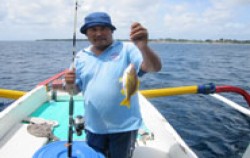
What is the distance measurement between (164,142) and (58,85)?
3.33 metres

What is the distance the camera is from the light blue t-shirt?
314cm

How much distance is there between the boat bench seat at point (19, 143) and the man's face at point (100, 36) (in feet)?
7.00

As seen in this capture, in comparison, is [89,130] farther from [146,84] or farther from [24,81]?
[24,81]

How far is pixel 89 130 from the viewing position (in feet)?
11.4

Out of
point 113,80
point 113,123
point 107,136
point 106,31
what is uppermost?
point 106,31

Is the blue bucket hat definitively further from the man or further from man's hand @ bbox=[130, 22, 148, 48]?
man's hand @ bbox=[130, 22, 148, 48]

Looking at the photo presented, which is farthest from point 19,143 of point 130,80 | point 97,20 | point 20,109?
point 130,80

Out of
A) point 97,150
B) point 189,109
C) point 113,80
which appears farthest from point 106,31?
point 189,109

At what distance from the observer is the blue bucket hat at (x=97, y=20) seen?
315cm

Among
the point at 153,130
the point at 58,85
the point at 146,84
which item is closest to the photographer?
the point at 153,130

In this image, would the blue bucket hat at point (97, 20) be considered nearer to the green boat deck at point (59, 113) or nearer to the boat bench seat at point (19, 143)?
the boat bench seat at point (19, 143)

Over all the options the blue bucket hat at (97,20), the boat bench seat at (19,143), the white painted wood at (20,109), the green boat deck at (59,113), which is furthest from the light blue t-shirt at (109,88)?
the white painted wood at (20,109)

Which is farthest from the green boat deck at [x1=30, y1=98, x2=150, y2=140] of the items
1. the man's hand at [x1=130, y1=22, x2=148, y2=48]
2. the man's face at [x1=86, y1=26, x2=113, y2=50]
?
the man's hand at [x1=130, y1=22, x2=148, y2=48]

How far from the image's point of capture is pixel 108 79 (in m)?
3.15
